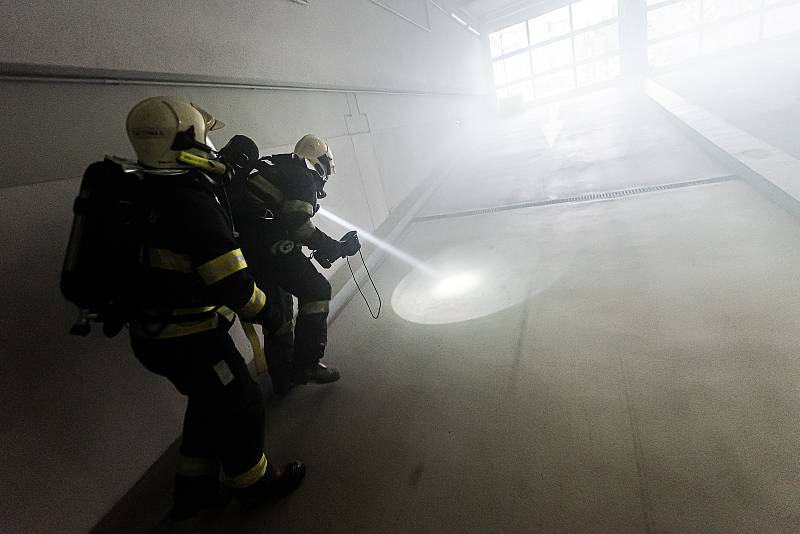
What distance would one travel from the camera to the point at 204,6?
2.59 meters

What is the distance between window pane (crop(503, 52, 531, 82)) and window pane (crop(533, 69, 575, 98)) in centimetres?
65

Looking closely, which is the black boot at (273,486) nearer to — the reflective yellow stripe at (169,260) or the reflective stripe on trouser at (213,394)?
the reflective stripe on trouser at (213,394)

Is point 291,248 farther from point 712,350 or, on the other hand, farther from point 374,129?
point 374,129

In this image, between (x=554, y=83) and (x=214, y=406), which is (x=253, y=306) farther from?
(x=554, y=83)

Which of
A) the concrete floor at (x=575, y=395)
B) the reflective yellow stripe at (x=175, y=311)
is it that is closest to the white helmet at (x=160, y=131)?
the reflective yellow stripe at (x=175, y=311)

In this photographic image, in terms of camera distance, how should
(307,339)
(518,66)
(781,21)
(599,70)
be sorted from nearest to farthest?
(307,339)
(781,21)
(599,70)
(518,66)

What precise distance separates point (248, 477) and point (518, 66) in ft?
70.0

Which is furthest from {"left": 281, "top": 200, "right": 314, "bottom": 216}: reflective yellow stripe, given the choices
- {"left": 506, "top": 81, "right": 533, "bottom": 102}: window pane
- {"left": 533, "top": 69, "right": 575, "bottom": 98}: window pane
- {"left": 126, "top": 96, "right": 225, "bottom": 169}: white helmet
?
{"left": 533, "top": 69, "right": 575, "bottom": 98}: window pane

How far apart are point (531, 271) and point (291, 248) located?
1.93 metres

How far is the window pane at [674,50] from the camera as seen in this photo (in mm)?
16703

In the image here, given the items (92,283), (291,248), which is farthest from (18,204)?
(291,248)

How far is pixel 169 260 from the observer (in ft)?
4.46

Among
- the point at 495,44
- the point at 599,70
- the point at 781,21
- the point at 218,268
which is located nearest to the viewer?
the point at 218,268

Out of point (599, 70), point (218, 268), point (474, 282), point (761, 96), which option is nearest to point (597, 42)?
point (599, 70)
